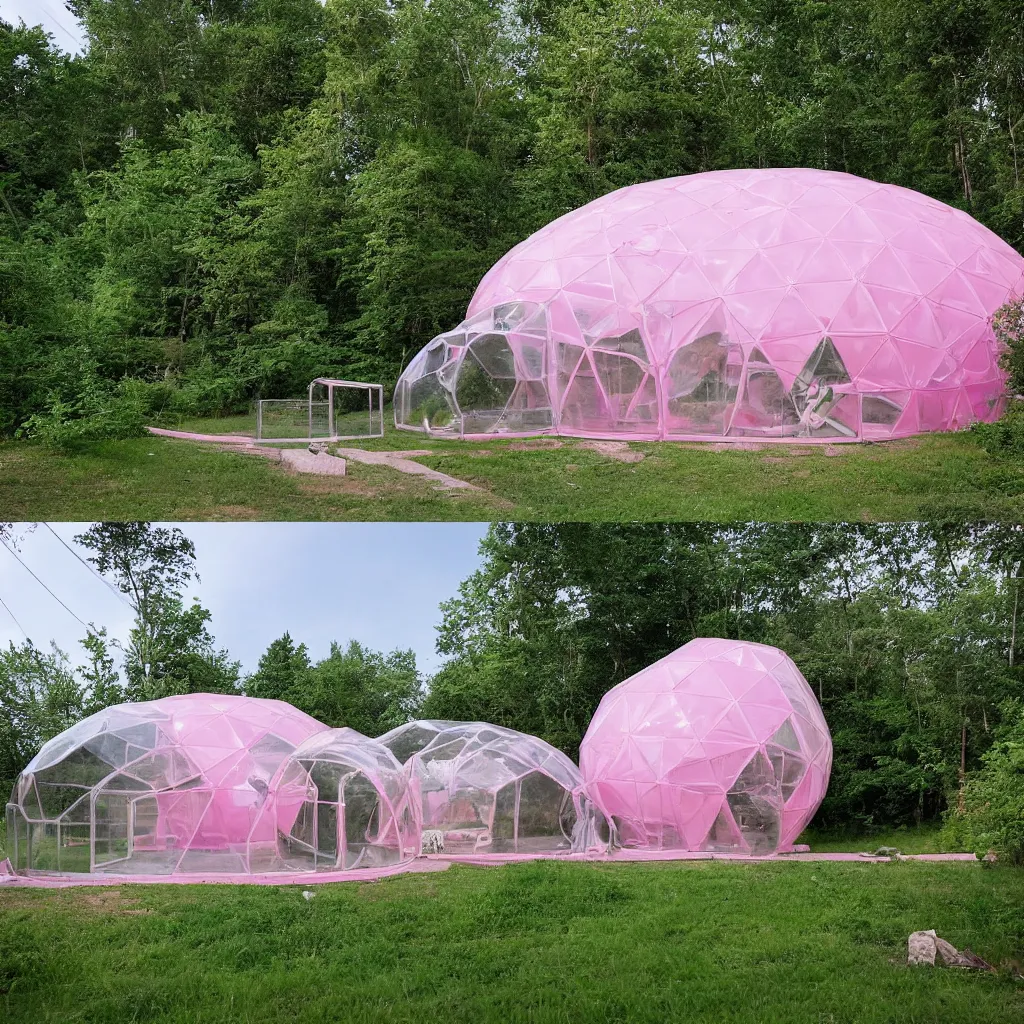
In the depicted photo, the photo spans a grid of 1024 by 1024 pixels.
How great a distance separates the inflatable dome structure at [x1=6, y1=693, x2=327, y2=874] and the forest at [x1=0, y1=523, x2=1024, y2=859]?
4.29 m

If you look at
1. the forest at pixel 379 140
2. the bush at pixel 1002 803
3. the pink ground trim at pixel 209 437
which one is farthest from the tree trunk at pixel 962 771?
the pink ground trim at pixel 209 437

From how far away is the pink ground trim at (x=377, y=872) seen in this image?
13.0 meters

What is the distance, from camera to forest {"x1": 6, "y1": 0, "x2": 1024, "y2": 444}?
20297 millimetres

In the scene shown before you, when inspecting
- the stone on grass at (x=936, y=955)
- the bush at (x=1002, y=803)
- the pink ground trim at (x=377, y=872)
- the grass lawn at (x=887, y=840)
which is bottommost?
the grass lawn at (x=887, y=840)

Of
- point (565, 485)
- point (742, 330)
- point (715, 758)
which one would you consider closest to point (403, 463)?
point (565, 485)

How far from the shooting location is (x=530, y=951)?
9453 mm

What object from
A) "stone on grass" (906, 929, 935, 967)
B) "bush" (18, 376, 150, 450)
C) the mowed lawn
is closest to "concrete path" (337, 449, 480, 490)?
"bush" (18, 376, 150, 450)

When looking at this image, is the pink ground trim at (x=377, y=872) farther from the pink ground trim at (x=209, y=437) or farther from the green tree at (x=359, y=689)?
the green tree at (x=359, y=689)

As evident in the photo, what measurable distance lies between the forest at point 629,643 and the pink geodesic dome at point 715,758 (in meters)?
2.06

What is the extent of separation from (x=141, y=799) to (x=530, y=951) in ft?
23.7

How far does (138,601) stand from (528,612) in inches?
308

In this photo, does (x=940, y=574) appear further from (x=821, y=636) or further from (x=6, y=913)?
(x=6, y=913)

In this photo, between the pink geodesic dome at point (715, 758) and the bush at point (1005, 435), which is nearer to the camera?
the bush at point (1005, 435)

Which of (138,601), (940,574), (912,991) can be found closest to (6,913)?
(912,991)
